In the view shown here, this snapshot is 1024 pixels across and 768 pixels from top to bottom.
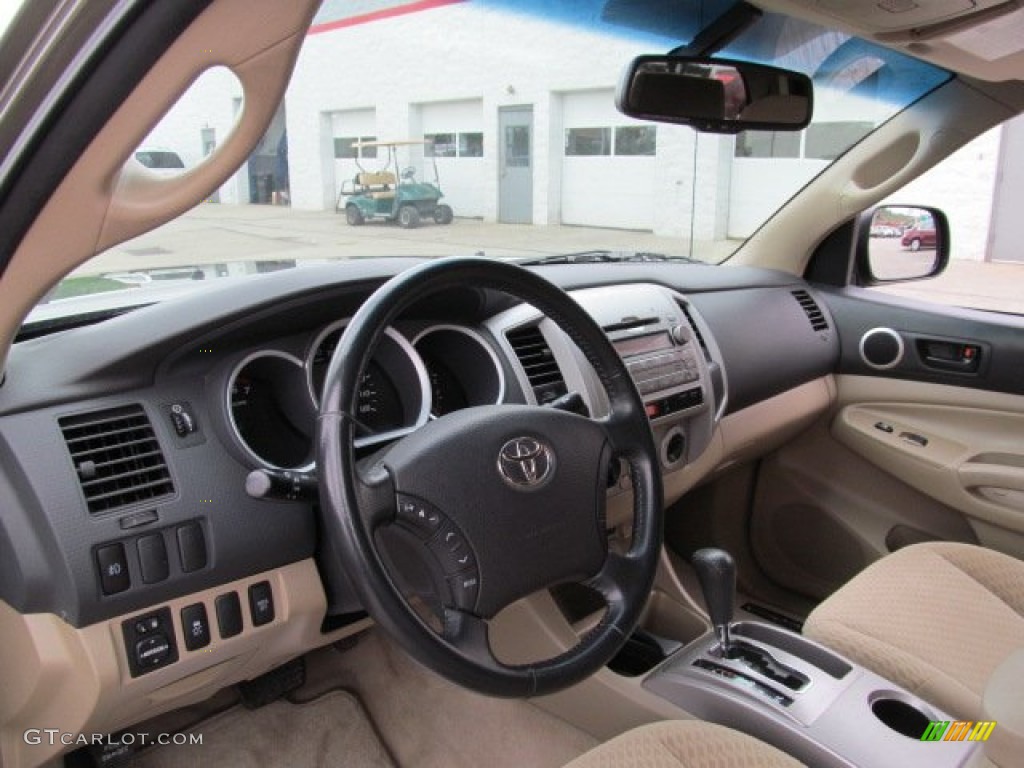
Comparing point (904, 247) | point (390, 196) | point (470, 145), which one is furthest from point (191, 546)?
point (470, 145)

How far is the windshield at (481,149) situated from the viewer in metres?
1.93

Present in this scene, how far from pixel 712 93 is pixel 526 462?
1.23 m

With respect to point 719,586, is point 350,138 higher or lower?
higher

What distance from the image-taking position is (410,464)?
4.35 feet

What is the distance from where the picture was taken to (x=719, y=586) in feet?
6.17

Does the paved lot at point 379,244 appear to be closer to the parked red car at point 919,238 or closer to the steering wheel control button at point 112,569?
the parked red car at point 919,238

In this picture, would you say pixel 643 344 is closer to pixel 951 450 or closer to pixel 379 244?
pixel 379 244

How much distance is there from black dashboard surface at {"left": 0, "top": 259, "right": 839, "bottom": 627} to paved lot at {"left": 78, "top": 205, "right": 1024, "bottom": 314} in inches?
7.0

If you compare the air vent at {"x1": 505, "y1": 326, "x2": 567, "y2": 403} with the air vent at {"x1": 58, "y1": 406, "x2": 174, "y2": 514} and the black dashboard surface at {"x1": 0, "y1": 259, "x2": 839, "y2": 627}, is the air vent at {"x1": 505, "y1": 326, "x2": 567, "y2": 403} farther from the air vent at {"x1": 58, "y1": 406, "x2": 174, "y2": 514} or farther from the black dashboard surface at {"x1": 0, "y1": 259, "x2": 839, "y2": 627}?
the air vent at {"x1": 58, "y1": 406, "x2": 174, "y2": 514}

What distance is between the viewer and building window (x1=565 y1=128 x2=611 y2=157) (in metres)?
5.63

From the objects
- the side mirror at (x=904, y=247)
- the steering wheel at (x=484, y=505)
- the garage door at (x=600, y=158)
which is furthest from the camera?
the garage door at (x=600, y=158)

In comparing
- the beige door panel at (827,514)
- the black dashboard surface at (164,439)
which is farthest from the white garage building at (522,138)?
the beige door panel at (827,514)

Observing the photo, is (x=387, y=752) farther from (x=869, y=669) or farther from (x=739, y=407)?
(x=739, y=407)

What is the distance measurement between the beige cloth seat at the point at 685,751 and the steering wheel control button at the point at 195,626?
0.66 metres
